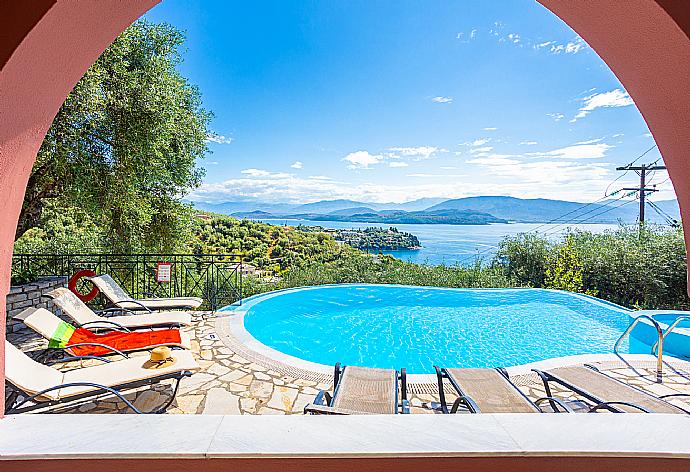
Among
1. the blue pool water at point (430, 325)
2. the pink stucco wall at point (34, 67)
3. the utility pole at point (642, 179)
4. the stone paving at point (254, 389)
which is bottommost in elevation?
the blue pool water at point (430, 325)

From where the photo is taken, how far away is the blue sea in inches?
497

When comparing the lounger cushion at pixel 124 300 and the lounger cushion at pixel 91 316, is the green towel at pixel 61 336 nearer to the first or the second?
the lounger cushion at pixel 91 316

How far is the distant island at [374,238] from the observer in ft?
49.9

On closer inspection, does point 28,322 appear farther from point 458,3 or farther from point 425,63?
point 425,63

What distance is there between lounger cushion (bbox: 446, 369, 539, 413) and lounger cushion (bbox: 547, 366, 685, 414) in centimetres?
70

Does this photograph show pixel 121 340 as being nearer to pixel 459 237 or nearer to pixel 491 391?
pixel 491 391

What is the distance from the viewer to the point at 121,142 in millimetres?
7012

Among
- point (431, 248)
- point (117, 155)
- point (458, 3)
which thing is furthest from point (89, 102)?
point (431, 248)

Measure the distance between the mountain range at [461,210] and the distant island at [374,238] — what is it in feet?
10.7

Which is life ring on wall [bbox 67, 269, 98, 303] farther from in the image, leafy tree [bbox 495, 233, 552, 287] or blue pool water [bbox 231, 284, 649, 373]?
leafy tree [bbox 495, 233, 552, 287]

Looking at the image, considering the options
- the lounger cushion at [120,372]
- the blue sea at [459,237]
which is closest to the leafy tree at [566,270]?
the blue sea at [459,237]

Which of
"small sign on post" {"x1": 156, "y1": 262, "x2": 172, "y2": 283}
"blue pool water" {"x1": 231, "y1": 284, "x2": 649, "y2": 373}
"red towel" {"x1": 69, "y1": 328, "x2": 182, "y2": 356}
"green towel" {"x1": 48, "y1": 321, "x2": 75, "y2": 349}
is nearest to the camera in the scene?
"green towel" {"x1": 48, "y1": 321, "x2": 75, "y2": 349}

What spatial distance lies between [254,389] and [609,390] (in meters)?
3.77

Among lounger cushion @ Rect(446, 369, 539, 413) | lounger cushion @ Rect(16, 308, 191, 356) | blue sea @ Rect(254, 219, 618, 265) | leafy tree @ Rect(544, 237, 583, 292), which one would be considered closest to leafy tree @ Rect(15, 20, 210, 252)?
lounger cushion @ Rect(16, 308, 191, 356)
